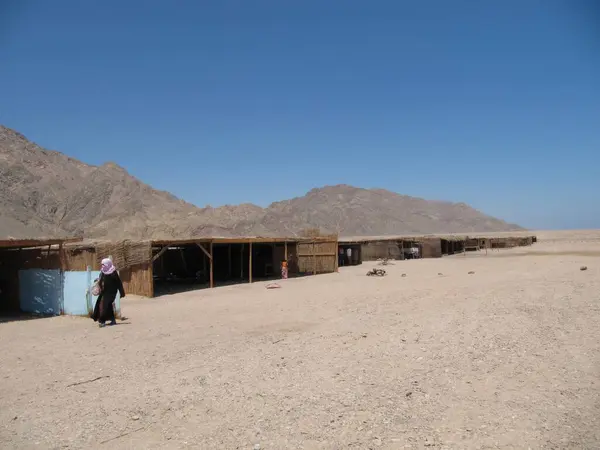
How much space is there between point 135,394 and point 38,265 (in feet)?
32.9

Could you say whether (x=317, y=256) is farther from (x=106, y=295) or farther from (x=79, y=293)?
(x=106, y=295)

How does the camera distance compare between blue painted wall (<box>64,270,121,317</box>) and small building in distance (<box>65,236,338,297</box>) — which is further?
small building in distance (<box>65,236,338,297</box>)

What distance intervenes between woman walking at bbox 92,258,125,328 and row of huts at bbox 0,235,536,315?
0.69m

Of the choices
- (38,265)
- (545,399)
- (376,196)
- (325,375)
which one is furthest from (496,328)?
(376,196)

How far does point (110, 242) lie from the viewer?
1627cm

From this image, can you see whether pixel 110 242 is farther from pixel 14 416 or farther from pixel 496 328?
pixel 496 328

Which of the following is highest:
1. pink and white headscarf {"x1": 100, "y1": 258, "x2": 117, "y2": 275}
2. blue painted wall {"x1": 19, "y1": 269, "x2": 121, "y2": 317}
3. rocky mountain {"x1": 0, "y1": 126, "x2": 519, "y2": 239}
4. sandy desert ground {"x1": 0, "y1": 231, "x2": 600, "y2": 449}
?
rocky mountain {"x1": 0, "y1": 126, "x2": 519, "y2": 239}

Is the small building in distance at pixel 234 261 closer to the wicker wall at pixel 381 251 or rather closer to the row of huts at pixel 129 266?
the row of huts at pixel 129 266

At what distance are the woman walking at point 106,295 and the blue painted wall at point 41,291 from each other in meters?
2.24

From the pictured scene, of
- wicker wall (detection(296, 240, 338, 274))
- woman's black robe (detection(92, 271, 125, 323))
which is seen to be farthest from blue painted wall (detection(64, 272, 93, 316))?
wicker wall (detection(296, 240, 338, 274))

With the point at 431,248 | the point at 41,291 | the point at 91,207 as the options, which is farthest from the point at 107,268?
the point at 91,207

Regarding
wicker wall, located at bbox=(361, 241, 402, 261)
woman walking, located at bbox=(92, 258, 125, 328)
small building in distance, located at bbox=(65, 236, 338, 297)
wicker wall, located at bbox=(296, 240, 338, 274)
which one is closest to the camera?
woman walking, located at bbox=(92, 258, 125, 328)

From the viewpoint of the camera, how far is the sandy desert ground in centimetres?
461

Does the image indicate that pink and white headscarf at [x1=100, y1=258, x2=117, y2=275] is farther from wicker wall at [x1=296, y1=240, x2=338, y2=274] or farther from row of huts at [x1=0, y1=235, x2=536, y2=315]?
wicker wall at [x1=296, y1=240, x2=338, y2=274]
